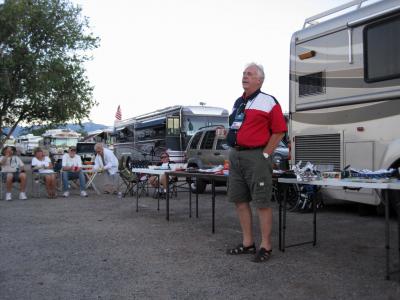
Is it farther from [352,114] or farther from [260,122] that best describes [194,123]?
[260,122]

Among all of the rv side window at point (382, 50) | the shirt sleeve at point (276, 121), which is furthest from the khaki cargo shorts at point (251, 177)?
the rv side window at point (382, 50)

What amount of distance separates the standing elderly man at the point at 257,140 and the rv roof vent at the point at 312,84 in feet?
9.09

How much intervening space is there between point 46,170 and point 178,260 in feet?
24.6

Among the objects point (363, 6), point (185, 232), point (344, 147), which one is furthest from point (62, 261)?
point (363, 6)

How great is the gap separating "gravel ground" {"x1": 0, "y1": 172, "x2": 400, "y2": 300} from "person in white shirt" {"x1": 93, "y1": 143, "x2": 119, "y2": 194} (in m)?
3.83

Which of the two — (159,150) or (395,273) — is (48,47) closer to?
(159,150)

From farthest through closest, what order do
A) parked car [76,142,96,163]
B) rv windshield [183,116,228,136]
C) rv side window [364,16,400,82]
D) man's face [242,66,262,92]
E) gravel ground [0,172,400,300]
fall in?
parked car [76,142,96,163] → rv windshield [183,116,228,136] → rv side window [364,16,400,82] → man's face [242,66,262,92] → gravel ground [0,172,400,300]

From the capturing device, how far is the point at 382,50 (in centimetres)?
627

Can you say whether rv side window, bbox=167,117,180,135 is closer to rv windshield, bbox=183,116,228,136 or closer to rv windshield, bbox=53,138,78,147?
rv windshield, bbox=183,116,228,136

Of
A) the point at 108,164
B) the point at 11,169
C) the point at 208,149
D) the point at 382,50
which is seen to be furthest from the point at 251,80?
the point at 11,169

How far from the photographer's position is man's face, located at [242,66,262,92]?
481 centimetres

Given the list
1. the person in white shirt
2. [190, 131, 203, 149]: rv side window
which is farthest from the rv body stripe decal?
the person in white shirt

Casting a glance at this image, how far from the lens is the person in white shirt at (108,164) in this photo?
11859 millimetres

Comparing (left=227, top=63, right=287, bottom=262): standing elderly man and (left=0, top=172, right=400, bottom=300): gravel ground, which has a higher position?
(left=227, top=63, right=287, bottom=262): standing elderly man
